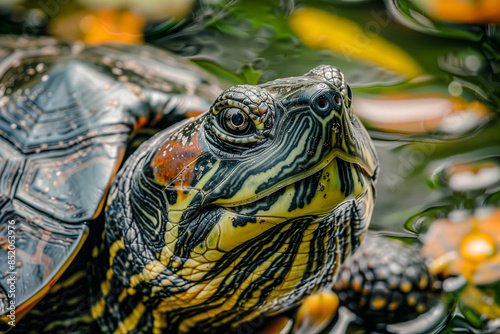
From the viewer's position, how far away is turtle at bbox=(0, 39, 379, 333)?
3.83ft

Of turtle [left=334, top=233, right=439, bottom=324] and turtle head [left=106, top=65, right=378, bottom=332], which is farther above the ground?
turtle head [left=106, top=65, right=378, bottom=332]

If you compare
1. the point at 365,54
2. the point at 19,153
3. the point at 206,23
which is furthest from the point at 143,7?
the point at 19,153

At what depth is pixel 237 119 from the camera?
119cm

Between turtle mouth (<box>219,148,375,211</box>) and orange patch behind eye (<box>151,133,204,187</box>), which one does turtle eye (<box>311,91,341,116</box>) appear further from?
orange patch behind eye (<box>151,133,204,187</box>)

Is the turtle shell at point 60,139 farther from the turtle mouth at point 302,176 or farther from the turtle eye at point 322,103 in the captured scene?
the turtle eye at point 322,103

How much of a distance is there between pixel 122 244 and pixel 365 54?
184 centimetres

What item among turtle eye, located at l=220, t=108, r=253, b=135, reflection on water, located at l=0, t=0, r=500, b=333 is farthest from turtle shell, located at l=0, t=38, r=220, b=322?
reflection on water, located at l=0, t=0, r=500, b=333

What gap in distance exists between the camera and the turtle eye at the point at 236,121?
1181 mm

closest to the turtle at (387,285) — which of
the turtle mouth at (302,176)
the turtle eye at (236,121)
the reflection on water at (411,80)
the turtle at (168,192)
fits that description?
the reflection on water at (411,80)

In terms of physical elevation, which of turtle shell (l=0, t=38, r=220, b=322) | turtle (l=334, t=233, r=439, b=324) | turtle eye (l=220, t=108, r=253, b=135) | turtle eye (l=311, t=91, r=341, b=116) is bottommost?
turtle (l=334, t=233, r=439, b=324)

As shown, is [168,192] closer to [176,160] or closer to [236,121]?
[176,160]

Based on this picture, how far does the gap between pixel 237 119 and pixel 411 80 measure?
182 cm

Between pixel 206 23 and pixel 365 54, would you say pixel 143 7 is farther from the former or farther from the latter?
pixel 365 54

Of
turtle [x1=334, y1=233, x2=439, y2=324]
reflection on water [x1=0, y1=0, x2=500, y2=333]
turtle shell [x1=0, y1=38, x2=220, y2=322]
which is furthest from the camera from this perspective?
reflection on water [x1=0, y1=0, x2=500, y2=333]
